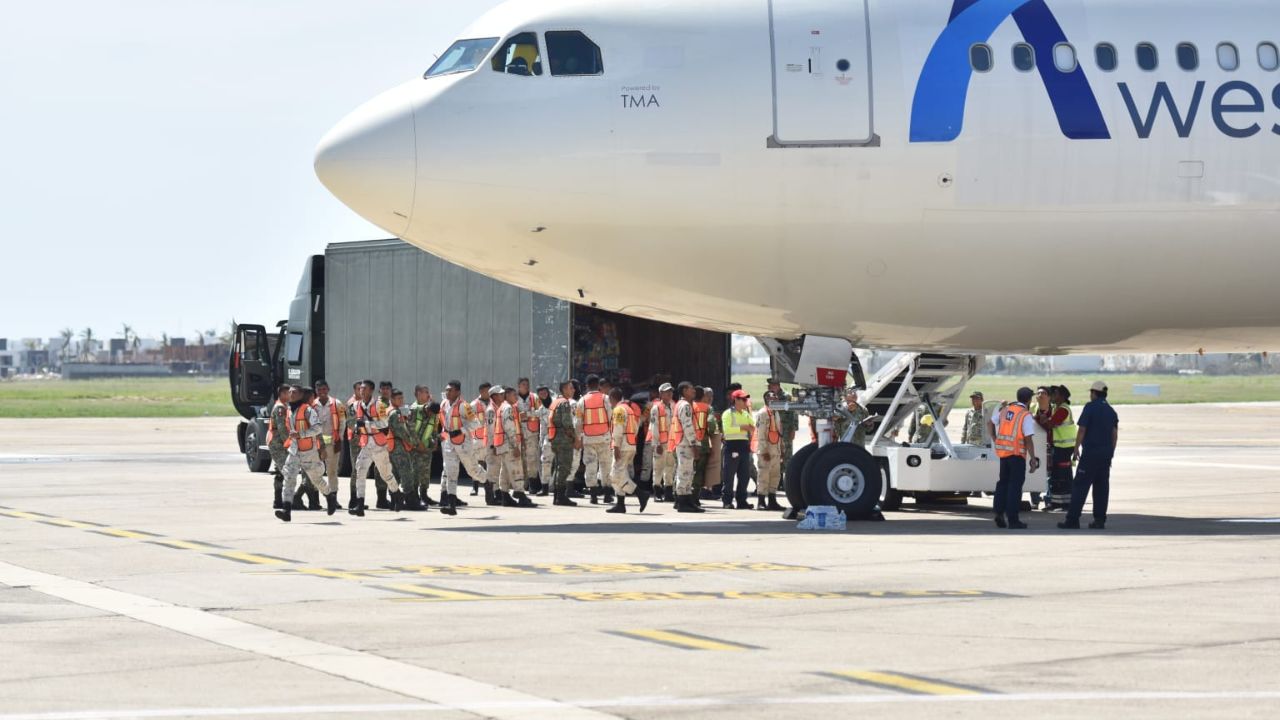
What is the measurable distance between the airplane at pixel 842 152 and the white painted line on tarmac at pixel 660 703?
30.2ft

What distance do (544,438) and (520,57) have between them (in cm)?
858

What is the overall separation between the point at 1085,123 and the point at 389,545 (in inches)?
349

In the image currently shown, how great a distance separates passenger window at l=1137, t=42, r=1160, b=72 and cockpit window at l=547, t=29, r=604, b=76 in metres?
5.93

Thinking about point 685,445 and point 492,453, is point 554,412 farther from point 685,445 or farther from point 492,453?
point 685,445

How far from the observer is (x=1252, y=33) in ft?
59.5

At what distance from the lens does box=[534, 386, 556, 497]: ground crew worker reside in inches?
966

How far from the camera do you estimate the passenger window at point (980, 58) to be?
701 inches

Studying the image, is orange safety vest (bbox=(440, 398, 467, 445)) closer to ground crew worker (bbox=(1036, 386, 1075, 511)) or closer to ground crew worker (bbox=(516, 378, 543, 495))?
ground crew worker (bbox=(516, 378, 543, 495))

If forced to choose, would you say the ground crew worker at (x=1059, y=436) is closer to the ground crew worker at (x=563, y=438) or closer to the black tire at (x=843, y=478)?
the black tire at (x=843, y=478)

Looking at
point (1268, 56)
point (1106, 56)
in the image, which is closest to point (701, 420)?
point (1106, 56)

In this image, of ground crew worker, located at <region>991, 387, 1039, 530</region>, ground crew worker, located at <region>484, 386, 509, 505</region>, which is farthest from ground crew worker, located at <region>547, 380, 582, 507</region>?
ground crew worker, located at <region>991, 387, 1039, 530</region>

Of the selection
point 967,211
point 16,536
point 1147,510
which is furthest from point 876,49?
point 16,536

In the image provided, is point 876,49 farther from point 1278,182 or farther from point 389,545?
point 389,545

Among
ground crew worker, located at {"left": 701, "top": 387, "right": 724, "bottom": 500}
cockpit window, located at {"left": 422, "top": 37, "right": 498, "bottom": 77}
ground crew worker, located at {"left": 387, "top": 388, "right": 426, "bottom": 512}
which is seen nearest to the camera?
cockpit window, located at {"left": 422, "top": 37, "right": 498, "bottom": 77}
